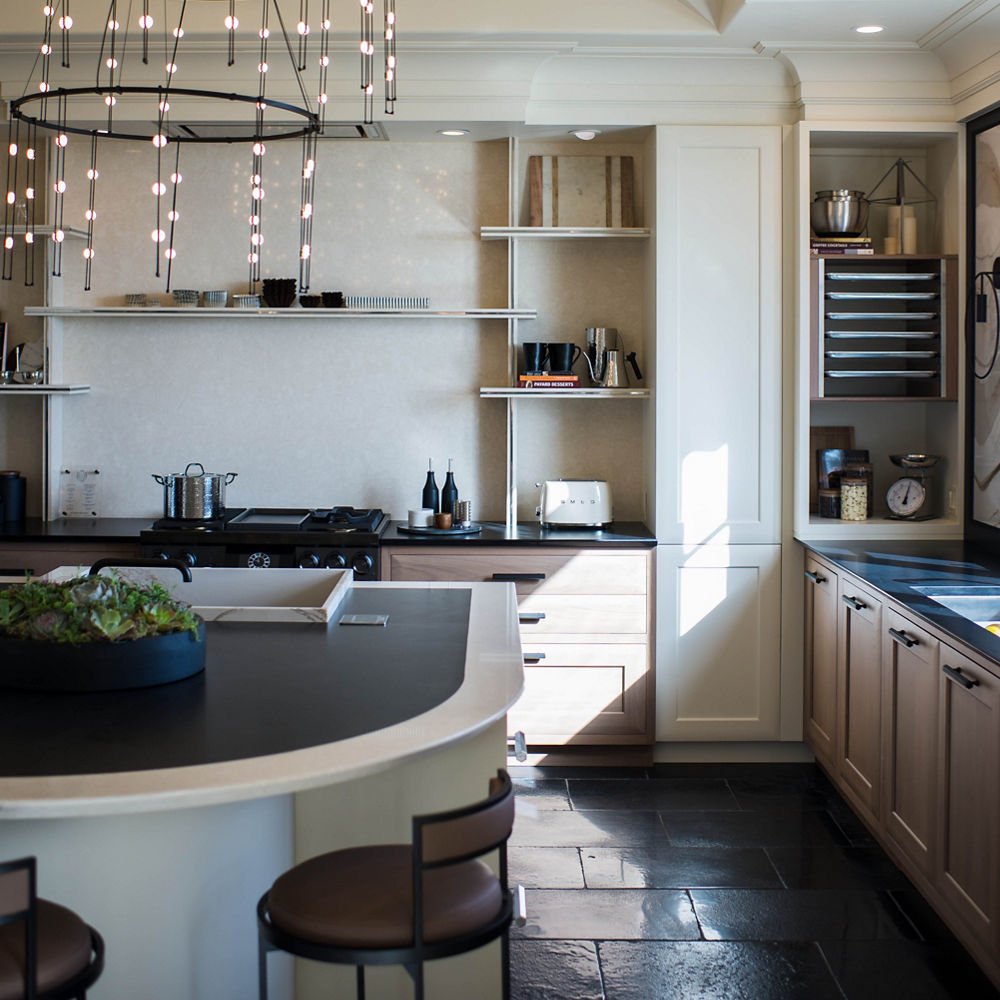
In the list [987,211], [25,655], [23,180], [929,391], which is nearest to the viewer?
[25,655]

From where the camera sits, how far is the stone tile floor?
2852 millimetres

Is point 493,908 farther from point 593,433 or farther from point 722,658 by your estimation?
point 593,433

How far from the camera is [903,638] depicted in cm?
316

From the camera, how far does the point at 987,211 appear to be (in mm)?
4129

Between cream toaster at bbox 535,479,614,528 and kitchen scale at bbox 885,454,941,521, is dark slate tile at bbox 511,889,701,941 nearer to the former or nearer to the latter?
cream toaster at bbox 535,479,614,528

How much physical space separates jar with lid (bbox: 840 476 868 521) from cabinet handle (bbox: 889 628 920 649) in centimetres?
125

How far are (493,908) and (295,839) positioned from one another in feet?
1.75

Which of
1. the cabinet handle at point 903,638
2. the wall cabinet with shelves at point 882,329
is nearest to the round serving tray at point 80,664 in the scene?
the cabinet handle at point 903,638

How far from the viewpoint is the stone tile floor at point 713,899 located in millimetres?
2852

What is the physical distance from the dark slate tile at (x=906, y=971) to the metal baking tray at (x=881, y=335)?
225cm

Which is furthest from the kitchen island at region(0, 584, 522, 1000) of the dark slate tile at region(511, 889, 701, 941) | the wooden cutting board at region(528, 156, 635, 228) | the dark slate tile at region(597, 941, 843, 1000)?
the wooden cutting board at region(528, 156, 635, 228)

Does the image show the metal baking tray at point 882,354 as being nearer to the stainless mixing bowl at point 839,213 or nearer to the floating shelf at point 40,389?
the stainless mixing bowl at point 839,213

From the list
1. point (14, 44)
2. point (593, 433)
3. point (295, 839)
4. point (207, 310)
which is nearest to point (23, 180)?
point (14, 44)

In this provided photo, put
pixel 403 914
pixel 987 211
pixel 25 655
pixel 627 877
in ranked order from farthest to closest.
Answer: pixel 987 211, pixel 627 877, pixel 25 655, pixel 403 914
